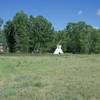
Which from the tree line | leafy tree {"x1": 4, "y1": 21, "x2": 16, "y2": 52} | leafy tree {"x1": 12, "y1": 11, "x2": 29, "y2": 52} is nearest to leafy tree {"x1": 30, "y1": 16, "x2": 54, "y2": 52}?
the tree line

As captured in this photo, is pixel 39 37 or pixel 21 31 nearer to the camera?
pixel 21 31

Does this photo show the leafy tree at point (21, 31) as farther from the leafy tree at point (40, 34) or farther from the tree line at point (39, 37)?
the leafy tree at point (40, 34)

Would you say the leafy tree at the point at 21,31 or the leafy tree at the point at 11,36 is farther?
the leafy tree at the point at 11,36

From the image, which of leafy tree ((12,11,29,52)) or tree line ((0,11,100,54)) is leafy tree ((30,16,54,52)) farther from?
leafy tree ((12,11,29,52))

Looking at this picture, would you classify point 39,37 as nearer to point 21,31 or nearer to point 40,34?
point 40,34

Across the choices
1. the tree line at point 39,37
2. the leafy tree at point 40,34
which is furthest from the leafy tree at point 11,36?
the leafy tree at point 40,34

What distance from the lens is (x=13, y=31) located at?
98.1 m

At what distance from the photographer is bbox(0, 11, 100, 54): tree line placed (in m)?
97.1

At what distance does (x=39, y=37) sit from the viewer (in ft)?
330

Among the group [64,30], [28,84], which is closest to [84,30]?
[64,30]

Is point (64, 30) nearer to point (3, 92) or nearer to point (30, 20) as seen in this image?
point (30, 20)

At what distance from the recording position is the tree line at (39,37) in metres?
97.1

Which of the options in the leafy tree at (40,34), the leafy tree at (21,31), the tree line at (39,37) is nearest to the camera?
the leafy tree at (21,31)

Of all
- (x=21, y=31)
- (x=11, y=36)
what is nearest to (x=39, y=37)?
(x=21, y=31)
